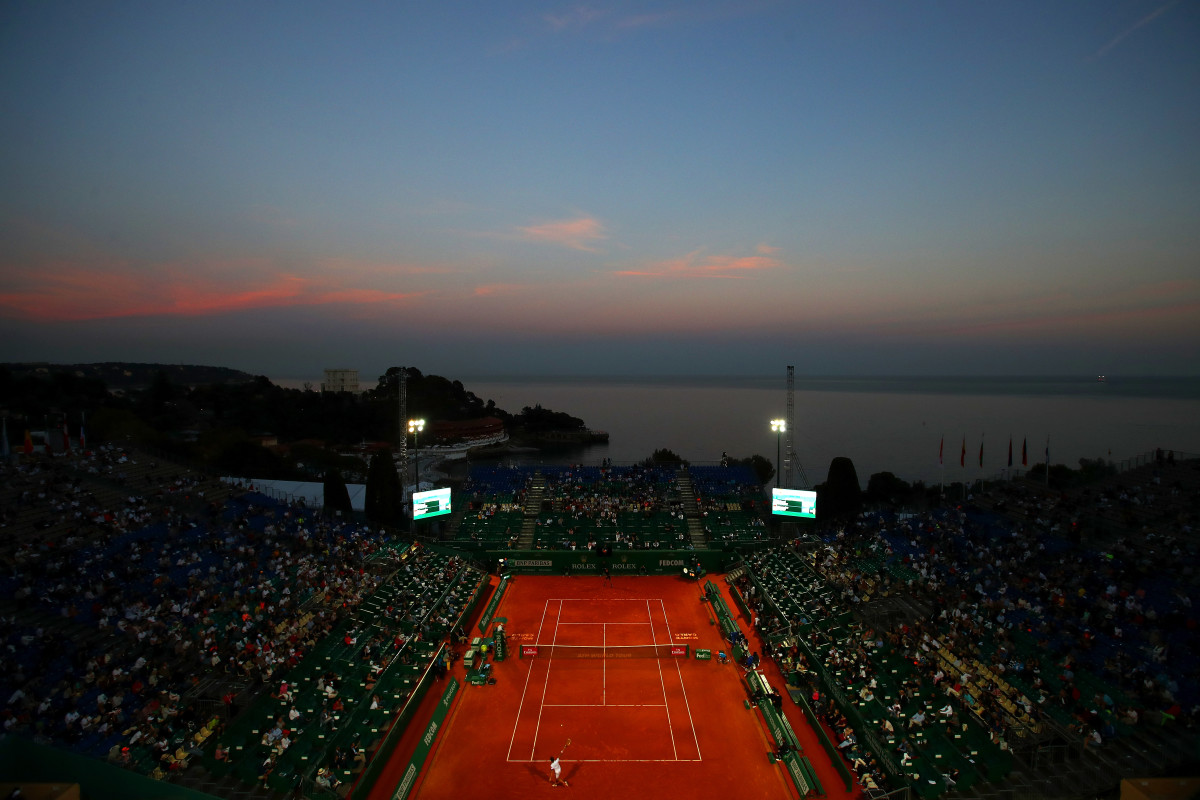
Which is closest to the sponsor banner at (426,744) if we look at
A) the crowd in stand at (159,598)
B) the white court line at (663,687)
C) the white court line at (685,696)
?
the crowd in stand at (159,598)

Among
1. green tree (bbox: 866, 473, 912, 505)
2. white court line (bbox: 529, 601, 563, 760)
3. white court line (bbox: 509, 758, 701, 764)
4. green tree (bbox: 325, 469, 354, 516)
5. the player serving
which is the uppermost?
green tree (bbox: 325, 469, 354, 516)

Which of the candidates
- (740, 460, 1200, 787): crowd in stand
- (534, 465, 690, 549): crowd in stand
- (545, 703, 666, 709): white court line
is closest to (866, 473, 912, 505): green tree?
(534, 465, 690, 549): crowd in stand

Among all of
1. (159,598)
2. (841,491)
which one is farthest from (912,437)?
(159,598)

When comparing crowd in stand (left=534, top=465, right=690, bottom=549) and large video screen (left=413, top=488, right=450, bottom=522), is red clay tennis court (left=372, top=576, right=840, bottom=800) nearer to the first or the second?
crowd in stand (left=534, top=465, right=690, bottom=549)

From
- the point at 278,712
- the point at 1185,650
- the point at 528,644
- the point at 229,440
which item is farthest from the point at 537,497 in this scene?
the point at 229,440

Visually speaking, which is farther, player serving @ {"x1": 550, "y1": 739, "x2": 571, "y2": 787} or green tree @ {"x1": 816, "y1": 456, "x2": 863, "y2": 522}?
green tree @ {"x1": 816, "y1": 456, "x2": 863, "y2": 522}

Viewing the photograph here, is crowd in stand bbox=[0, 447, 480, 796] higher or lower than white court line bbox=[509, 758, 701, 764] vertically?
higher

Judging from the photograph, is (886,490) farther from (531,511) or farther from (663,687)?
(663,687)
